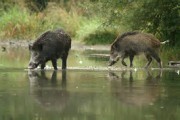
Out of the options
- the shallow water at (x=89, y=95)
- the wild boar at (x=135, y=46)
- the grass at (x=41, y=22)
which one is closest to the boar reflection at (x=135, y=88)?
the shallow water at (x=89, y=95)

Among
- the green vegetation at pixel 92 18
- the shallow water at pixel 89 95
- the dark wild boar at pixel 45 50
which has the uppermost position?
the green vegetation at pixel 92 18

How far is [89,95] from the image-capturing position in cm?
1403

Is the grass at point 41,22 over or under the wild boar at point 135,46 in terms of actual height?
over

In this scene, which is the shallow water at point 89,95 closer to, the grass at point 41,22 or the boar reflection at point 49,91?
the boar reflection at point 49,91

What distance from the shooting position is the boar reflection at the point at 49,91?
1284cm

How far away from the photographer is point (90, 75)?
1912 centimetres

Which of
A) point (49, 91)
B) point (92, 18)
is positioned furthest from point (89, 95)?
point (92, 18)

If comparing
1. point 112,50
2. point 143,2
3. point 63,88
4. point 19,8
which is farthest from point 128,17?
point 19,8

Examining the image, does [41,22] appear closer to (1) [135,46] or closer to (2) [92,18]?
(2) [92,18]

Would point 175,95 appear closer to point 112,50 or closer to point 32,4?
point 112,50

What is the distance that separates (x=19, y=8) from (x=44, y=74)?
3016 cm

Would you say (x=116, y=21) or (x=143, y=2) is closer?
(x=143, y=2)

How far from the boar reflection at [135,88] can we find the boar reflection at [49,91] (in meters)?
1.24

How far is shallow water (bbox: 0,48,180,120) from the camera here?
452 inches
